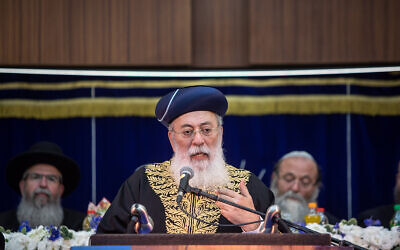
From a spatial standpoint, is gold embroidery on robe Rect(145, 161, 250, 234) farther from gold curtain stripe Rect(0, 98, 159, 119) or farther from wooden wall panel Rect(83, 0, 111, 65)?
gold curtain stripe Rect(0, 98, 159, 119)

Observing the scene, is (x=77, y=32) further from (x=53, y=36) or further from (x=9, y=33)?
(x=9, y=33)

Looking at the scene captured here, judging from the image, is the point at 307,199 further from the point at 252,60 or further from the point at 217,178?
the point at 217,178

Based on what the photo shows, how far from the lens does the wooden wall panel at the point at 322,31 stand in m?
6.10

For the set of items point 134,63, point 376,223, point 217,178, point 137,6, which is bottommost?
point 376,223

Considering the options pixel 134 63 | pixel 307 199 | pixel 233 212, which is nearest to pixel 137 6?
pixel 134 63

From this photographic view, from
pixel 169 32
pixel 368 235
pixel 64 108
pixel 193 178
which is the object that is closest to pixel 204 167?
pixel 193 178

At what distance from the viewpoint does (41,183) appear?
6328mm

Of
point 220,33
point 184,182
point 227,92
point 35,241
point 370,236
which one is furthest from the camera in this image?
point 227,92

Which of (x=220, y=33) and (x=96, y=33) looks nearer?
(x=96, y=33)

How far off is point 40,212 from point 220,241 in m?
4.38

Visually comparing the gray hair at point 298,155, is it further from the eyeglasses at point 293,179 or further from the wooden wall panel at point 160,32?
A: the wooden wall panel at point 160,32

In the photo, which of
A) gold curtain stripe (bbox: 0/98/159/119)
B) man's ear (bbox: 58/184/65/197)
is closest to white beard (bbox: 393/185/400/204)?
gold curtain stripe (bbox: 0/98/159/119)

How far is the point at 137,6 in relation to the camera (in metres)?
6.18

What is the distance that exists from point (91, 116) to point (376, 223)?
3408 mm
